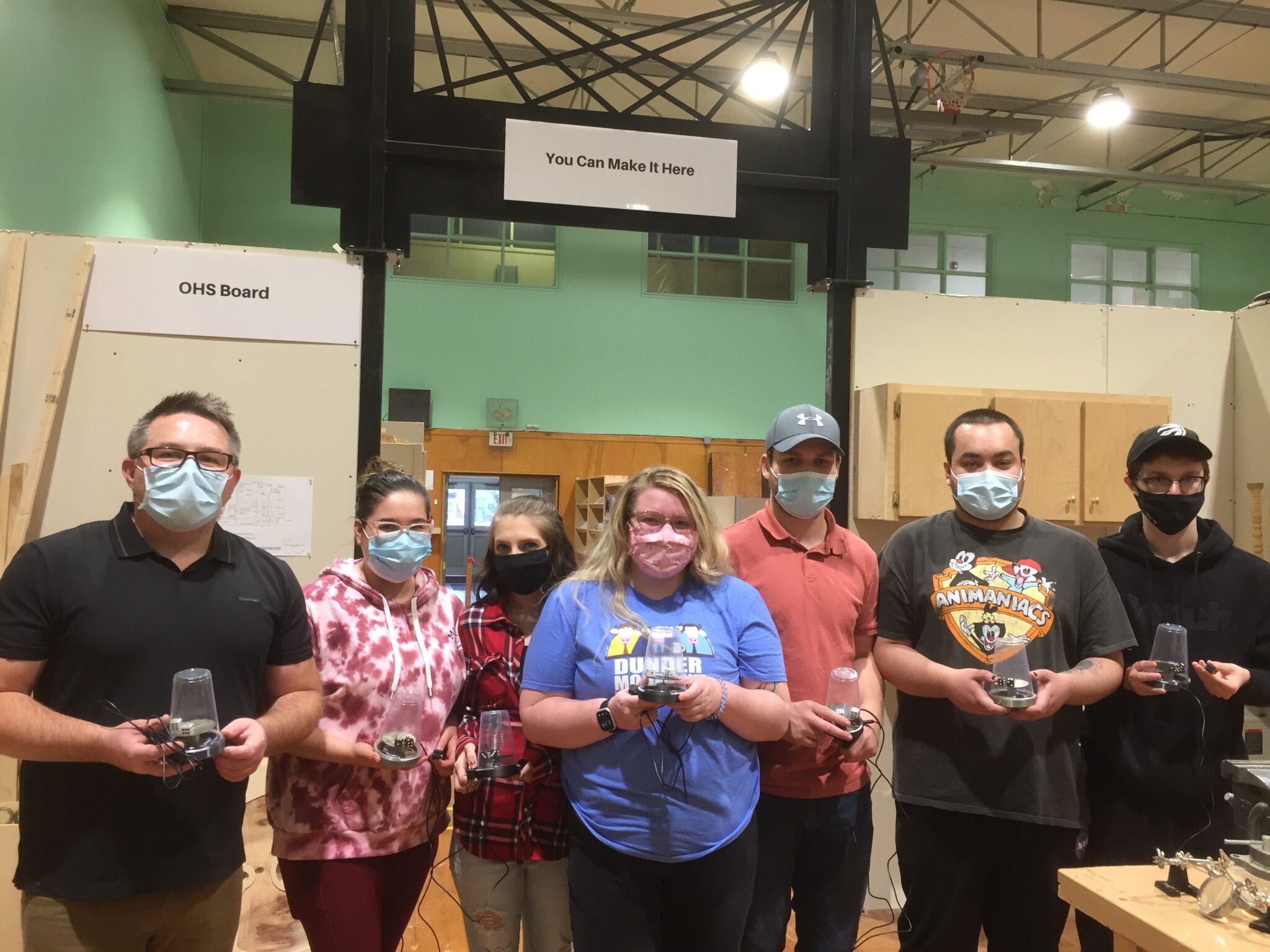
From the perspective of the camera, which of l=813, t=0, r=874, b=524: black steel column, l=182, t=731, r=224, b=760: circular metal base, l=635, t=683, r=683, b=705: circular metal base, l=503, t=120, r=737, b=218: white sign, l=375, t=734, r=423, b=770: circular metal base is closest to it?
l=182, t=731, r=224, b=760: circular metal base

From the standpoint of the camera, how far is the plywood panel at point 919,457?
391cm

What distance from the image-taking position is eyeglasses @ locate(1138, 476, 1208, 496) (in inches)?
98.7

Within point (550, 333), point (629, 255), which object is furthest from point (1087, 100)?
point (550, 333)

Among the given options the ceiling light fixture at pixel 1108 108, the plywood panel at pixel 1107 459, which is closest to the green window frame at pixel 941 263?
the ceiling light fixture at pixel 1108 108

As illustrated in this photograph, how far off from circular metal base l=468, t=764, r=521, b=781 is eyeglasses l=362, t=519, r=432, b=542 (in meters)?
0.58

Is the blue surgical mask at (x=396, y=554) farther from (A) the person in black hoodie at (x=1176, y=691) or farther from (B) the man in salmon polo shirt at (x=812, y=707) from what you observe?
(A) the person in black hoodie at (x=1176, y=691)

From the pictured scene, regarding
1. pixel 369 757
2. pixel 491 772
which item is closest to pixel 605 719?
pixel 491 772

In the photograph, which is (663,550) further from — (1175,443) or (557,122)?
(557,122)

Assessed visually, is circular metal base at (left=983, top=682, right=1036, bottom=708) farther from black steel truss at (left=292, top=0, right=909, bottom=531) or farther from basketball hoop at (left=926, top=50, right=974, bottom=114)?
basketball hoop at (left=926, top=50, right=974, bottom=114)

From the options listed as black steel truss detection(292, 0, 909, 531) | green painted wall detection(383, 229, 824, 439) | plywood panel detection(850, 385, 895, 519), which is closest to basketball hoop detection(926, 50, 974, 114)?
green painted wall detection(383, 229, 824, 439)

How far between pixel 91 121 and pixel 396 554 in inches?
215

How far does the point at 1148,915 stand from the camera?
5.25 ft

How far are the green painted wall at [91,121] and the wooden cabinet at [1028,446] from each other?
4400mm

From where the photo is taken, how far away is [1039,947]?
91.0 inches
